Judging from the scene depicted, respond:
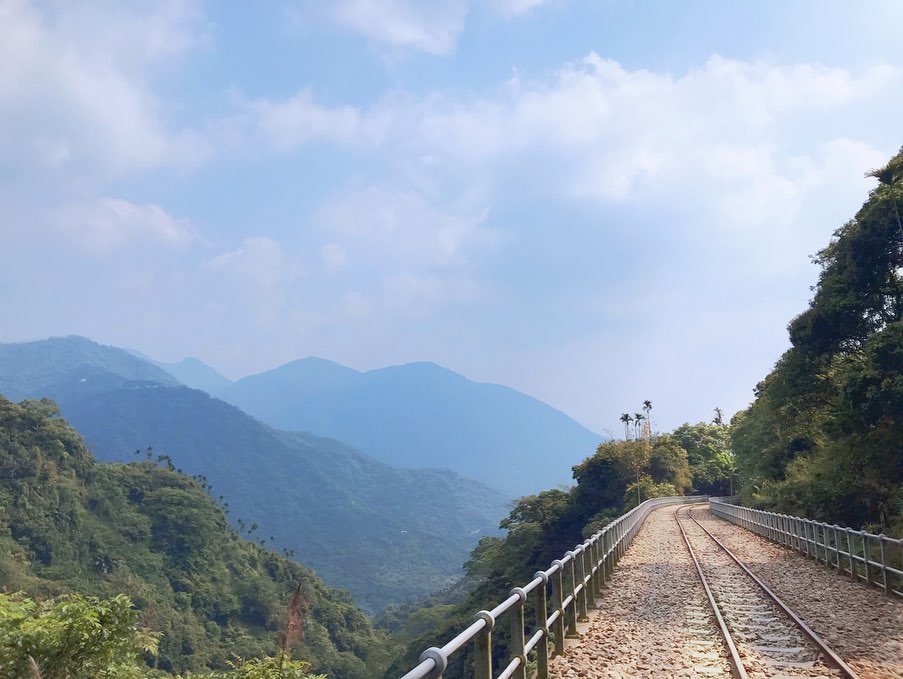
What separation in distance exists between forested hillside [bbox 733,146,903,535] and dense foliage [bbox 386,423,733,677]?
88.3 ft

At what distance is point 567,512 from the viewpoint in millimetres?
70938

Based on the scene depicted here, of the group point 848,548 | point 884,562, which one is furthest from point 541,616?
point 848,548

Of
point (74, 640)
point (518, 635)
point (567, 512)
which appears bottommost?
point (567, 512)

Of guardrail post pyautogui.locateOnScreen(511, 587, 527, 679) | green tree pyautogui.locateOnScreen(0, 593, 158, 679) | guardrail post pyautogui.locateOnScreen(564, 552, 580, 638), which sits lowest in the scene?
green tree pyautogui.locateOnScreen(0, 593, 158, 679)

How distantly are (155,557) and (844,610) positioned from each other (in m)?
98.2

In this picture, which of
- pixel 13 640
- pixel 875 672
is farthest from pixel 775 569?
pixel 13 640

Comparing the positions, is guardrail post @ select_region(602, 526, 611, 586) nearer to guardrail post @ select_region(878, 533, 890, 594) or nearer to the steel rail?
the steel rail

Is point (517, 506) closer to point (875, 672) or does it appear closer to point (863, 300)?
point (863, 300)

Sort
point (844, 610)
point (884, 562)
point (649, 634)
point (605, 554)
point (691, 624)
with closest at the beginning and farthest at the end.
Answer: point (649, 634) → point (691, 624) → point (844, 610) → point (884, 562) → point (605, 554)

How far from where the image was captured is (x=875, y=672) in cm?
783

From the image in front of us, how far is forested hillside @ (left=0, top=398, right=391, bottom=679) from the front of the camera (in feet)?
256

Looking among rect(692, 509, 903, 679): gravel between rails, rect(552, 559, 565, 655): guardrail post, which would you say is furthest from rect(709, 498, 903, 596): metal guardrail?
rect(552, 559, 565, 655): guardrail post

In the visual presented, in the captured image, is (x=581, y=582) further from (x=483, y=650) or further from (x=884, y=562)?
(x=483, y=650)

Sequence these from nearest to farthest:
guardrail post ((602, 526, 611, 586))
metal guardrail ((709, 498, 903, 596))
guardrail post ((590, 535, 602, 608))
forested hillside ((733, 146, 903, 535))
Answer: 1. metal guardrail ((709, 498, 903, 596))
2. guardrail post ((590, 535, 602, 608))
3. guardrail post ((602, 526, 611, 586))
4. forested hillside ((733, 146, 903, 535))
